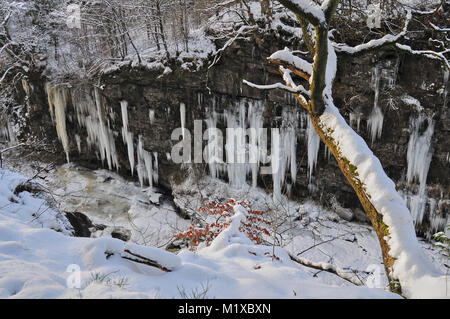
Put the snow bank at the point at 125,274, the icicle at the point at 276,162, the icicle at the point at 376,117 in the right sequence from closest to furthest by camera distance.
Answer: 1. the snow bank at the point at 125,274
2. the icicle at the point at 376,117
3. the icicle at the point at 276,162

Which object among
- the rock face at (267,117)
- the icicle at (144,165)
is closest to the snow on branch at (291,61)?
the rock face at (267,117)

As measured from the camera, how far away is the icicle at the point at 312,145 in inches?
392

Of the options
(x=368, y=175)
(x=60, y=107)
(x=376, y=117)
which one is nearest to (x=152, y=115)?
(x=60, y=107)

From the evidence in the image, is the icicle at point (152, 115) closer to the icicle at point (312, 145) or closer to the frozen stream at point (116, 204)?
the frozen stream at point (116, 204)

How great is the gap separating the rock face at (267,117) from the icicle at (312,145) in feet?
0.16

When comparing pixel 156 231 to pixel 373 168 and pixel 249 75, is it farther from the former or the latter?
pixel 373 168

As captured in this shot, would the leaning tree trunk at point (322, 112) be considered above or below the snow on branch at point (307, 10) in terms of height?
below

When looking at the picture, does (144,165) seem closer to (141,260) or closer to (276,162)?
(276,162)

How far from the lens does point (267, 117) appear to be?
10648 mm

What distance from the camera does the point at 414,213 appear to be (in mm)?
8961

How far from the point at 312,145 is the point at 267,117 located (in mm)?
1933

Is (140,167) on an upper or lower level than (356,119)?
lower

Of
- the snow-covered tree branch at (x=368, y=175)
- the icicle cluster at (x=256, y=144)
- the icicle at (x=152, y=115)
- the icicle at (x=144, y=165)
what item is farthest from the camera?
the icicle at (x=144, y=165)
